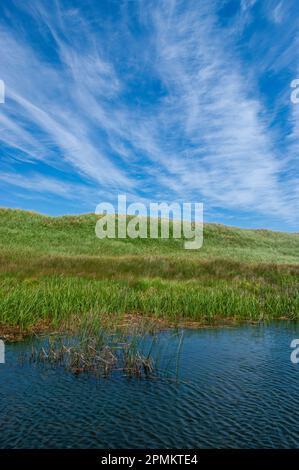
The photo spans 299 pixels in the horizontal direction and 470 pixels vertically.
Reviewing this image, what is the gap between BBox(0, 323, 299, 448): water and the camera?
8.22 m

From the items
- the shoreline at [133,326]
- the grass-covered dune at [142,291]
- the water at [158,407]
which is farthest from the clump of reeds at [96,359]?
the grass-covered dune at [142,291]

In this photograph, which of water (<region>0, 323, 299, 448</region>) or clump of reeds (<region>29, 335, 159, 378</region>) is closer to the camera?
water (<region>0, 323, 299, 448</region>)

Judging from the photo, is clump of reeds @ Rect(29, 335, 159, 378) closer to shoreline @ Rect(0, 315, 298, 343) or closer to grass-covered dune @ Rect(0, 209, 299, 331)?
shoreline @ Rect(0, 315, 298, 343)

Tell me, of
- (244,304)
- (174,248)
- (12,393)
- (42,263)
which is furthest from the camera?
(174,248)

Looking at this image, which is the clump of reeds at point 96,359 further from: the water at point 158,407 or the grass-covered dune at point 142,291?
the grass-covered dune at point 142,291

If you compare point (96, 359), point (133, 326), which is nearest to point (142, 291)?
point (133, 326)

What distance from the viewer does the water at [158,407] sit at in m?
8.22

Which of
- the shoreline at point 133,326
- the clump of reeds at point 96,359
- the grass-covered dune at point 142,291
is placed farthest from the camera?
the grass-covered dune at point 142,291

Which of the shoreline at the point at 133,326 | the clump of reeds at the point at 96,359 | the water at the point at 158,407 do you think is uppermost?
the shoreline at the point at 133,326

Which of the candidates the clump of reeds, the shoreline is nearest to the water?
the clump of reeds
